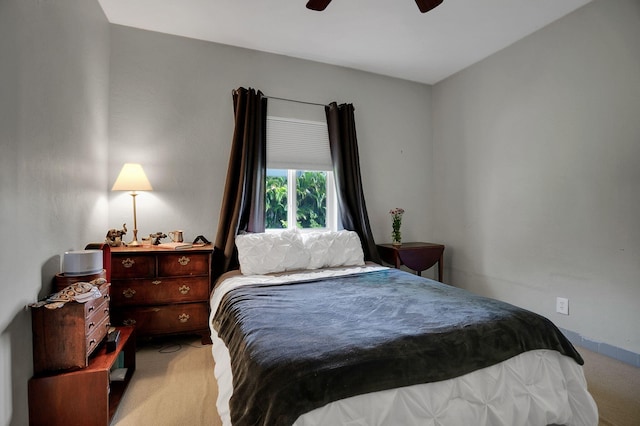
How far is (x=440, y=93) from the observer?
12.9 feet

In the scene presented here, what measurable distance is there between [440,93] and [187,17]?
9.66ft

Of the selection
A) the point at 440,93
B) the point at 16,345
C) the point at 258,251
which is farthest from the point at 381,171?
the point at 16,345

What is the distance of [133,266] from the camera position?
2357mm

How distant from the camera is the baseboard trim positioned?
87.5 inches

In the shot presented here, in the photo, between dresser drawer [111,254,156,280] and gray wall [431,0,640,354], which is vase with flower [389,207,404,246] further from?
dresser drawer [111,254,156,280]

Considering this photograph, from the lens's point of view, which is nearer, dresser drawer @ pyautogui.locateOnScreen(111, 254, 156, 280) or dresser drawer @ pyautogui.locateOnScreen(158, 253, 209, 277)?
dresser drawer @ pyautogui.locateOnScreen(111, 254, 156, 280)

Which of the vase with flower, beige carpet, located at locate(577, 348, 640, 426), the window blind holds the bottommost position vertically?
beige carpet, located at locate(577, 348, 640, 426)

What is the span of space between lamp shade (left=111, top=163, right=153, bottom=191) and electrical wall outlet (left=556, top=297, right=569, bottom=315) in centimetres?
359

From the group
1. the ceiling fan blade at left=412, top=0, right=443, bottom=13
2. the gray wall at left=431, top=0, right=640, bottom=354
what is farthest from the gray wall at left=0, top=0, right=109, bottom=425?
the gray wall at left=431, top=0, right=640, bottom=354

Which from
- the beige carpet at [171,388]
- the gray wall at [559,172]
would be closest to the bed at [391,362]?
the beige carpet at [171,388]

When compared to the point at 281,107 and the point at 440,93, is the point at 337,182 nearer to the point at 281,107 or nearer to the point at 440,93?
the point at 281,107

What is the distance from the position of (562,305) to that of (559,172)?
1135 mm

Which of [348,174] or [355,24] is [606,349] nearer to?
[348,174]

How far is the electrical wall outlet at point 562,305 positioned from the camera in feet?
8.58
